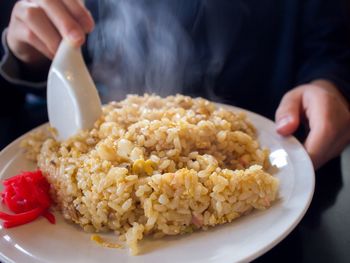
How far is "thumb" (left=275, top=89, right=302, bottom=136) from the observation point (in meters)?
1.15

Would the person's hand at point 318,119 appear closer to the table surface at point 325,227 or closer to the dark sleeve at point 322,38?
the table surface at point 325,227

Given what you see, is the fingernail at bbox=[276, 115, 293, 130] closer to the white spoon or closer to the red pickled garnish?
the white spoon

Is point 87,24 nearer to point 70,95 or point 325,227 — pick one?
point 70,95

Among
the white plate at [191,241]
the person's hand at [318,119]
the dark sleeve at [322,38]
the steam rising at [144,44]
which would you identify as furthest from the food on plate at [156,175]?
the dark sleeve at [322,38]

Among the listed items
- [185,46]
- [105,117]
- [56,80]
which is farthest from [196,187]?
[185,46]

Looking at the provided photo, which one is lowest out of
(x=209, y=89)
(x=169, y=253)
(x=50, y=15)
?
(x=209, y=89)

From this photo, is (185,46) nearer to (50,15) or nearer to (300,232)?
(50,15)

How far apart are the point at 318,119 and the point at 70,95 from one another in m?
0.68

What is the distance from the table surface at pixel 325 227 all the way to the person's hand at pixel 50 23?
724 mm

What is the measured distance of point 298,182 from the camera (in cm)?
94

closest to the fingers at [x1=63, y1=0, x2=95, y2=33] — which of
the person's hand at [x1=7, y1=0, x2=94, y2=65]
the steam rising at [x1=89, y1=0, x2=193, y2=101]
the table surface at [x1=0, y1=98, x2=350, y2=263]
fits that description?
the person's hand at [x1=7, y1=0, x2=94, y2=65]

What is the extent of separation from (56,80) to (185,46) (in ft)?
1.92

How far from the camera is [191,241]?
83cm

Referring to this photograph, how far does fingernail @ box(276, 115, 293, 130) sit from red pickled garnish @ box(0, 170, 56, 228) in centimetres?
61
